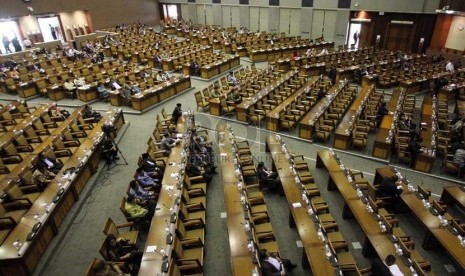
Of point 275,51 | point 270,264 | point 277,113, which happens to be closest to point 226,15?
point 275,51

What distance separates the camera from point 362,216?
23.5 ft

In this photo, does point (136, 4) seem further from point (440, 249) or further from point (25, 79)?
point (440, 249)

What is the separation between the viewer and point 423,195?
8008 millimetres

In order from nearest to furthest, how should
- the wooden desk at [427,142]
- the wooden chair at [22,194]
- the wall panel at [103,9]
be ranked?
the wooden chair at [22,194], the wooden desk at [427,142], the wall panel at [103,9]

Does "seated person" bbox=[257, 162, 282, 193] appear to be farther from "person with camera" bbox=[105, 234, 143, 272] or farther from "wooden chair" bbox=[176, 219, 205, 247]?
"person with camera" bbox=[105, 234, 143, 272]

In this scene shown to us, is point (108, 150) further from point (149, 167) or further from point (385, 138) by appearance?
point (385, 138)

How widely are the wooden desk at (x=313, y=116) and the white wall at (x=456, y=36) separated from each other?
11.7 metres

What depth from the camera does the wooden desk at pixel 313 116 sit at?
1183 cm

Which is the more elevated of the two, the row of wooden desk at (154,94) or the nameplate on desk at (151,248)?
the row of wooden desk at (154,94)

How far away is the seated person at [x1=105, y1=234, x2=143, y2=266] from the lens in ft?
20.4

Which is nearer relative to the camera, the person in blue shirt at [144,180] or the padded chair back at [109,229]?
the padded chair back at [109,229]

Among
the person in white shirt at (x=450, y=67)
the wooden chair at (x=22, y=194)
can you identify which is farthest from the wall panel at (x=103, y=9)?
the person in white shirt at (x=450, y=67)

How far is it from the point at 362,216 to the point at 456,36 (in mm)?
19837

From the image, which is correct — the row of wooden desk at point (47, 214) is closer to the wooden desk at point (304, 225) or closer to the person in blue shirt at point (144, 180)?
the person in blue shirt at point (144, 180)
